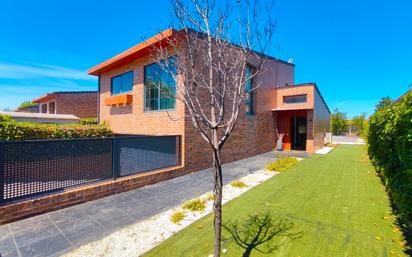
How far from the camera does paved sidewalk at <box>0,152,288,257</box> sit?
3.29 metres

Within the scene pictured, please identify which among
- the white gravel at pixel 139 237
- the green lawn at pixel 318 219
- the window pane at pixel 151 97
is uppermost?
the window pane at pixel 151 97

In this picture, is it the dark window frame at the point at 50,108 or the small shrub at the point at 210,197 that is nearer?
the small shrub at the point at 210,197

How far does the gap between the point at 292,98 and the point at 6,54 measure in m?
19.5

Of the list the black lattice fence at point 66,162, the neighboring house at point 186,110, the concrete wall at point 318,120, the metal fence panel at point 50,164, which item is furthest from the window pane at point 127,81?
the concrete wall at point 318,120

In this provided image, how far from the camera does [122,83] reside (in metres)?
11.1

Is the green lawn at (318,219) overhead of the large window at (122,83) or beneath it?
beneath

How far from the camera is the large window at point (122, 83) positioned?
10483 millimetres

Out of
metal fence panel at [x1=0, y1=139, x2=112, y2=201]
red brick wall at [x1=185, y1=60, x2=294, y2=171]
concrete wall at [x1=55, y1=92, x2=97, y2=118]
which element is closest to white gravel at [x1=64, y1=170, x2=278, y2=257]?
metal fence panel at [x1=0, y1=139, x2=112, y2=201]

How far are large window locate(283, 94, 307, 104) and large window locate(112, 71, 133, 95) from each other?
436 inches

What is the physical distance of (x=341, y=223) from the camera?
3762 mm

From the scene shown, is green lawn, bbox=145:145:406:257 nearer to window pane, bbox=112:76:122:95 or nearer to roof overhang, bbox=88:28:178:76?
roof overhang, bbox=88:28:178:76

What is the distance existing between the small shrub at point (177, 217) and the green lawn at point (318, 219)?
40cm

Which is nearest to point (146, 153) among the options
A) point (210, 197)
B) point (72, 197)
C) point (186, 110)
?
point (186, 110)

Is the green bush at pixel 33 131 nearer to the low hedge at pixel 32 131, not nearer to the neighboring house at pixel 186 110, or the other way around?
the low hedge at pixel 32 131
